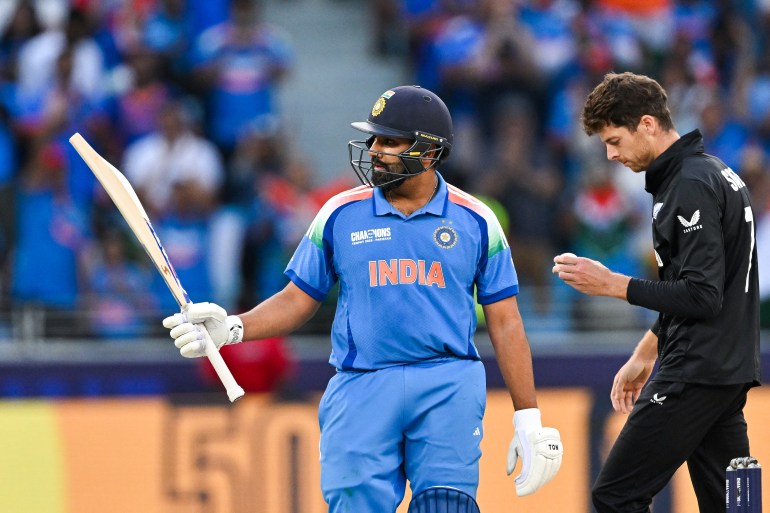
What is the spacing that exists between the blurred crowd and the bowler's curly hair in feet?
14.4

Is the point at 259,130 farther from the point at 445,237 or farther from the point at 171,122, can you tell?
the point at 445,237

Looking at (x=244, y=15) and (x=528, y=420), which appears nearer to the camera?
(x=528, y=420)

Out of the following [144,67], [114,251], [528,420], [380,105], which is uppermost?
[144,67]

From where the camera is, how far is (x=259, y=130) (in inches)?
440

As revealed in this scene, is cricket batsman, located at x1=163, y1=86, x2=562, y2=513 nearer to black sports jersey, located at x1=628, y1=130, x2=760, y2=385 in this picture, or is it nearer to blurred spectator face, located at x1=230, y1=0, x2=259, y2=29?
black sports jersey, located at x1=628, y1=130, x2=760, y2=385

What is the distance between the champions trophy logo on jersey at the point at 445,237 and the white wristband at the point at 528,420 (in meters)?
0.73

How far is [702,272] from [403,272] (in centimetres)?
114

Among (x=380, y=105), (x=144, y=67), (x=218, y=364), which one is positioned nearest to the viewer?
(x=218, y=364)

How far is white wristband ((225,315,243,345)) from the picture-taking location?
539 centimetres

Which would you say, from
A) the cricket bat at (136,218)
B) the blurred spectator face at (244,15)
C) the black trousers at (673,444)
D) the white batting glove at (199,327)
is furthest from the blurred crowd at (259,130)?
the black trousers at (673,444)

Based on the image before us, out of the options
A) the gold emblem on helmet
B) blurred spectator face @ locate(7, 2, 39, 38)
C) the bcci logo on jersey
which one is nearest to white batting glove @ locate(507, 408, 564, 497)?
the bcci logo on jersey

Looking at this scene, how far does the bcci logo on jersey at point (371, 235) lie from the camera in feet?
17.7

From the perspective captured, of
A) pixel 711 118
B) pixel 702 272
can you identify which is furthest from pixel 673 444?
pixel 711 118

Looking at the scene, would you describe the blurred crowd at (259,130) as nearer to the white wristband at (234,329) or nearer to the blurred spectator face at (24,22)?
the blurred spectator face at (24,22)
